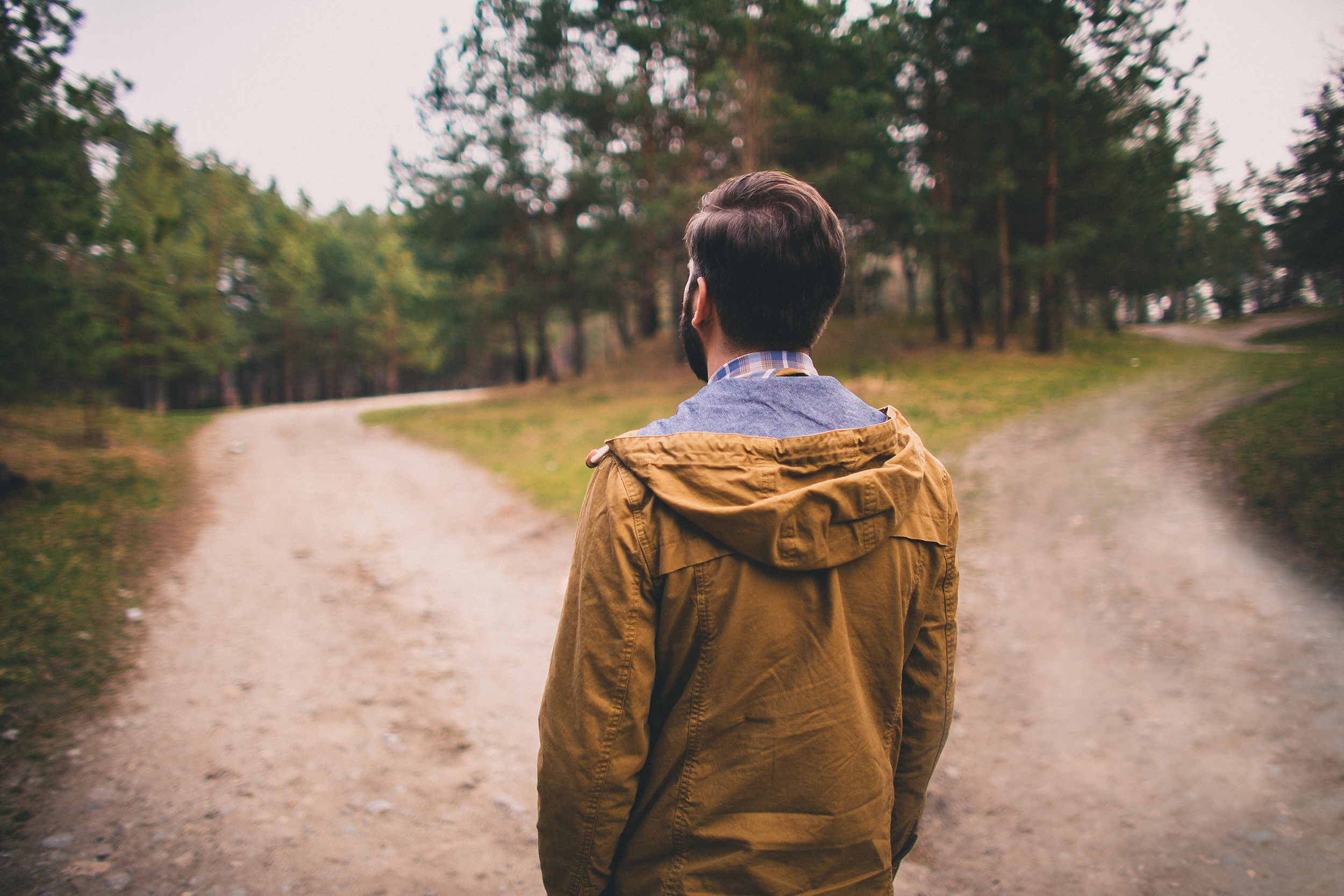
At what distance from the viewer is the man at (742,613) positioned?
1.14m

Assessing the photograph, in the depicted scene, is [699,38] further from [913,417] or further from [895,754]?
[895,754]

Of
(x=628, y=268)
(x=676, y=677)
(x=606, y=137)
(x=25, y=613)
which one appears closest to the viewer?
(x=676, y=677)

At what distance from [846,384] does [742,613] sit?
1434 centimetres

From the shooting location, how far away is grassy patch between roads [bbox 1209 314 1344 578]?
184 inches

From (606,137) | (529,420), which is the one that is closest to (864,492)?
(529,420)

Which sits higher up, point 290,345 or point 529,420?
point 290,345

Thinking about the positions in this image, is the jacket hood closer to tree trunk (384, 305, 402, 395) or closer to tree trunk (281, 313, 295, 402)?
tree trunk (281, 313, 295, 402)

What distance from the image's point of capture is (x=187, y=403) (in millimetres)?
32656

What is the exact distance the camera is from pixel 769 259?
3.94 feet

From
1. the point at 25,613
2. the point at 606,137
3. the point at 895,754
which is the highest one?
the point at 606,137

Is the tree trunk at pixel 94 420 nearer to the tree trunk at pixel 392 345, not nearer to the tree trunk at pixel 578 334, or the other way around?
the tree trunk at pixel 578 334

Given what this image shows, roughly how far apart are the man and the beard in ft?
0.18

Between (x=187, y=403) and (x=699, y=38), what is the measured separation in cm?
3471

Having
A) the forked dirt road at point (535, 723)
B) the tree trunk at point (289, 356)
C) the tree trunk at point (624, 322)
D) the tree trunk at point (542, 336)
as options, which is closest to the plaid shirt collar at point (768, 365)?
the forked dirt road at point (535, 723)
